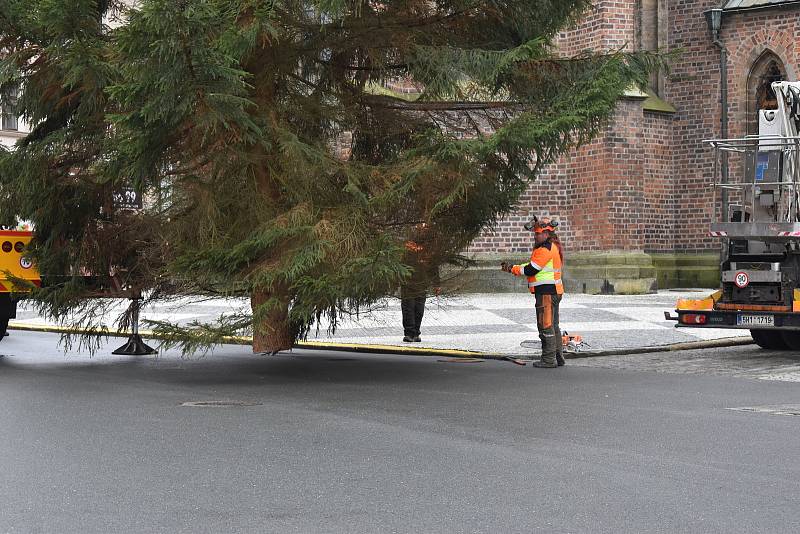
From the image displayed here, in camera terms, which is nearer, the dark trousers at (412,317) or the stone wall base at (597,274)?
the dark trousers at (412,317)

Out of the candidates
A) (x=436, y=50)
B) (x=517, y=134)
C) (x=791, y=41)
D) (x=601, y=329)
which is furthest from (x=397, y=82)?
(x=791, y=41)

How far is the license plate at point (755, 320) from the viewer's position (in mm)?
13664

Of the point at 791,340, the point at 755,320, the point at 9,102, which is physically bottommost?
the point at 791,340

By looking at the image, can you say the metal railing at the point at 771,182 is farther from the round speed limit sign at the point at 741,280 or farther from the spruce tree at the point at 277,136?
the spruce tree at the point at 277,136

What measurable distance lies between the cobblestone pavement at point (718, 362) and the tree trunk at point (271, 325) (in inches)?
137

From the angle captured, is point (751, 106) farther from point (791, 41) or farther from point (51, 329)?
point (51, 329)

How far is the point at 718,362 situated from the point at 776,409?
439cm

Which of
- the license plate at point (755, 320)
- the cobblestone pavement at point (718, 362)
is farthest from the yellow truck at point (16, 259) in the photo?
the license plate at point (755, 320)

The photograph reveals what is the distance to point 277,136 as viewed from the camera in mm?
11375

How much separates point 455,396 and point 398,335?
6872 mm

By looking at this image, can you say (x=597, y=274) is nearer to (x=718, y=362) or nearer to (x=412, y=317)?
(x=412, y=317)

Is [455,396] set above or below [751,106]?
below

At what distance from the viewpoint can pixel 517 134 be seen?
1078cm

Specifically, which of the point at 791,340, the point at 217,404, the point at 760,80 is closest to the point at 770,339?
the point at 791,340
